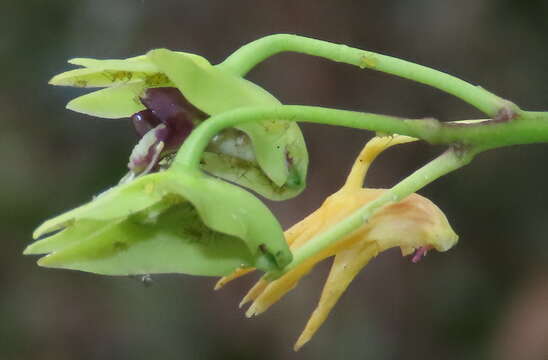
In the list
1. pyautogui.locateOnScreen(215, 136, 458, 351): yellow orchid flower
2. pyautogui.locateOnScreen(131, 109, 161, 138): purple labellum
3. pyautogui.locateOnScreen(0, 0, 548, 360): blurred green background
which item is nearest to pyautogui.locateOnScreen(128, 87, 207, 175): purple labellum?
pyautogui.locateOnScreen(131, 109, 161, 138): purple labellum

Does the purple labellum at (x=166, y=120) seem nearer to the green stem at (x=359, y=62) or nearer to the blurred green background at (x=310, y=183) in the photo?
the green stem at (x=359, y=62)

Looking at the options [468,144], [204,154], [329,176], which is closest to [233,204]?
[204,154]

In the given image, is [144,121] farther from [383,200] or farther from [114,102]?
[383,200]

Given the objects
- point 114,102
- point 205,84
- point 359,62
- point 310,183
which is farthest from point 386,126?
point 310,183

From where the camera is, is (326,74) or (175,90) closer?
(175,90)

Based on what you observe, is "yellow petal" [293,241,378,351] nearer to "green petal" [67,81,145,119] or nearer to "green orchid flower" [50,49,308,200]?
"green orchid flower" [50,49,308,200]

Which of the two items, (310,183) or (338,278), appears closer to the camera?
(338,278)

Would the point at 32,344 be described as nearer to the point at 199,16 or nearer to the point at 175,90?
the point at 199,16
